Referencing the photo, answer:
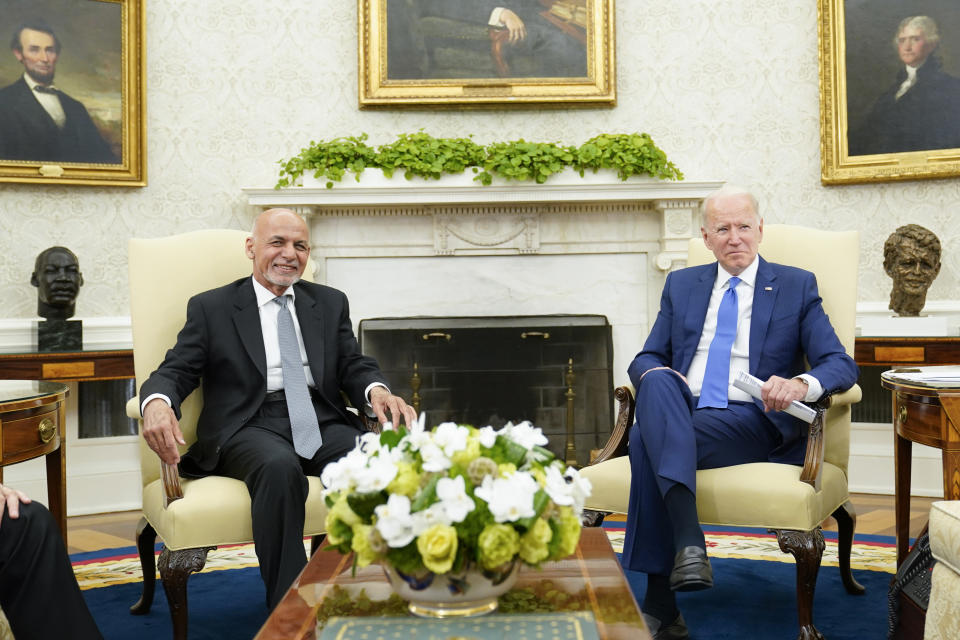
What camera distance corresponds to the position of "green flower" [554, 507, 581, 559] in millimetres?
1519

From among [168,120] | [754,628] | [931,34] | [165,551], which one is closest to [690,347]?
[754,628]

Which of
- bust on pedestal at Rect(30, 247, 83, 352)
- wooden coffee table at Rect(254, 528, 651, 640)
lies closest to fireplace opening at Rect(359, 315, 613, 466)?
bust on pedestal at Rect(30, 247, 83, 352)

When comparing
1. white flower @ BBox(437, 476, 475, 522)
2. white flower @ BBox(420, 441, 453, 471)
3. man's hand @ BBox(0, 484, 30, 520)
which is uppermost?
white flower @ BBox(420, 441, 453, 471)

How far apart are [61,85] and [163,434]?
329cm

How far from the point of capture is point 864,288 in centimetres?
511

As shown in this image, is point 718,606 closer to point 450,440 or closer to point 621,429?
point 621,429

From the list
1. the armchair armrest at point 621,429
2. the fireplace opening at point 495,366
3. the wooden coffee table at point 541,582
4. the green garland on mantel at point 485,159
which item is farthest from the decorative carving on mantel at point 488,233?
the wooden coffee table at point 541,582

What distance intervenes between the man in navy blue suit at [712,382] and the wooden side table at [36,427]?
1.85m

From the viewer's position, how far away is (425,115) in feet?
17.3

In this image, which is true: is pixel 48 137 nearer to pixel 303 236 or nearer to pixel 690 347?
pixel 303 236

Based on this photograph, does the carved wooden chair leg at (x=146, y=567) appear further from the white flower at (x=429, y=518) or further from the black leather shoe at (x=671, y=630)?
the white flower at (x=429, y=518)

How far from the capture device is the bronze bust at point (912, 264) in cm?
445

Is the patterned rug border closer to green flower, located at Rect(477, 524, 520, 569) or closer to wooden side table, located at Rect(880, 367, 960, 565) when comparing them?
wooden side table, located at Rect(880, 367, 960, 565)

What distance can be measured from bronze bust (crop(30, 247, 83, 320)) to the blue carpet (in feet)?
5.89
